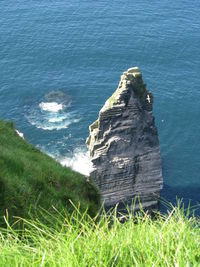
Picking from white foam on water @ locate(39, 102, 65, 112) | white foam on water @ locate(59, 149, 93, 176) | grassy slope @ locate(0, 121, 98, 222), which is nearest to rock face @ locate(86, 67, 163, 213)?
white foam on water @ locate(59, 149, 93, 176)

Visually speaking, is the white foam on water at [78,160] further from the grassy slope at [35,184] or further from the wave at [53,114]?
the grassy slope at [35,184]

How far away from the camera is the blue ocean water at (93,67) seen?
83.4m

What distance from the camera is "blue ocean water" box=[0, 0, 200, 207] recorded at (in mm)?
83375

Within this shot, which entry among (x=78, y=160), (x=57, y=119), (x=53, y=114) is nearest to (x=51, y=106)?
(x=53, y=114)

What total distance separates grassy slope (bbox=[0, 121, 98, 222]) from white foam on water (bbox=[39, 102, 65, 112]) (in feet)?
222

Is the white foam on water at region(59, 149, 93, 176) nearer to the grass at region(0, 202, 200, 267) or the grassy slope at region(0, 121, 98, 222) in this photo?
the grassy slope at region(0, 121, 98, 222)

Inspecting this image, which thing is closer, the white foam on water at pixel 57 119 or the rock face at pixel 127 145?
the rock face at pixel 127 145

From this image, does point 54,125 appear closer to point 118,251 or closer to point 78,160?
point 78,160

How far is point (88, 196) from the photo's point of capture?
22859mm

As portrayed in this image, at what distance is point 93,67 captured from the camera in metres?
104

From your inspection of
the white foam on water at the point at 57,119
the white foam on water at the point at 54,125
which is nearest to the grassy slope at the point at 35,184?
the white foam on water at the point at 54,125

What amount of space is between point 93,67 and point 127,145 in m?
47.6

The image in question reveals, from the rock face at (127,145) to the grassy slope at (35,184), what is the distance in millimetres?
31516

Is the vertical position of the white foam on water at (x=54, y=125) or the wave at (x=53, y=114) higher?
the wave at (x=53, y=114)
